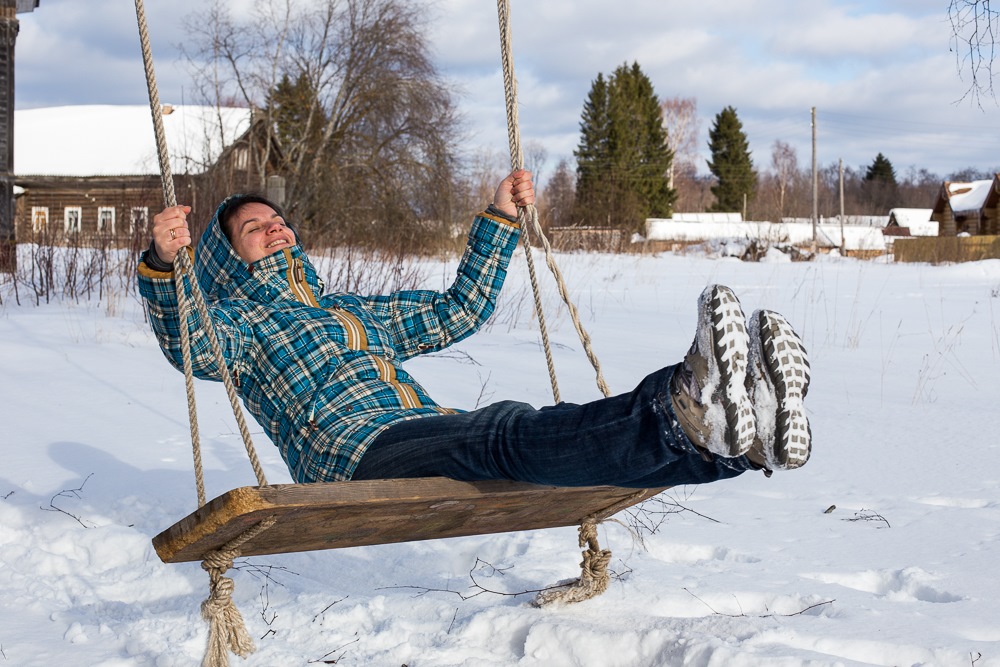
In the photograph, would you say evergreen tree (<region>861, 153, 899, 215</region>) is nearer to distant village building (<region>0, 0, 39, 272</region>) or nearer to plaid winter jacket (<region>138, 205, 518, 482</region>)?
distant village building (<region>0, 0, 39, 272</region>)

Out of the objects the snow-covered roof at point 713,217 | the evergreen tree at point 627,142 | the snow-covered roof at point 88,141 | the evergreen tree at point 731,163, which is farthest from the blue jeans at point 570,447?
the evergreen tree at point 731,163

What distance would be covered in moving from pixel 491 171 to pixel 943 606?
20.3 m

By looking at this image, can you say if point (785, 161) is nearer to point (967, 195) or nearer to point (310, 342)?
point (967, 195)

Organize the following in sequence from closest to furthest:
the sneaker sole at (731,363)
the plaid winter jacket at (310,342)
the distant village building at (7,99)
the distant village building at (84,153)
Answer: the sneaker sole at (731,363) → the plaid winter jacket at (310,342) → the distant village building at (7,99) → the distant village building at (84,153)

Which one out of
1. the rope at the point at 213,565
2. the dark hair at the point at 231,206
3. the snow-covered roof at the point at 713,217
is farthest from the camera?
the snow-covered roof at the point at 713,217

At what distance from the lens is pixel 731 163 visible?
58.9 m

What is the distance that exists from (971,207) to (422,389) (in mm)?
42690

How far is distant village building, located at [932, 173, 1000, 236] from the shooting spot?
38.6m

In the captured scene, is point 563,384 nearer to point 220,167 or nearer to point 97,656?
point 97,656

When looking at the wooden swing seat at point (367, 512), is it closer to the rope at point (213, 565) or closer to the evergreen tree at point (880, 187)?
the rope at point (213, 565)

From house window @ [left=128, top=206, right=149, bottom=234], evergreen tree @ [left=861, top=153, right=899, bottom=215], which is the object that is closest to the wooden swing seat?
house window @ [left=128, top=206, right=149, bottom=234]

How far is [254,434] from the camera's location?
5.11 meters

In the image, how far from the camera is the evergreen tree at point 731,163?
58625 millimetres

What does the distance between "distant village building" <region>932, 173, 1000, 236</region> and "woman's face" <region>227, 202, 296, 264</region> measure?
38311mm
